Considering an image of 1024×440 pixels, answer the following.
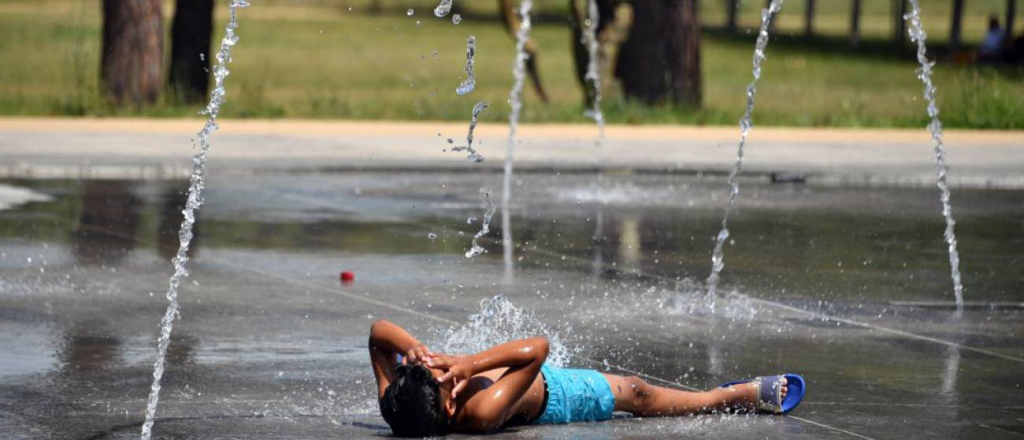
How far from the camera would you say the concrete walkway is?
18922 millimetres

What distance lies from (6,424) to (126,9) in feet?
59.1

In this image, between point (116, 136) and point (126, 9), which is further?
point (126, 9)

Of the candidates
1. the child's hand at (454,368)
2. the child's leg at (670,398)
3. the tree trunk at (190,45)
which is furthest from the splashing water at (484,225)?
the tree trunk at (190,45)

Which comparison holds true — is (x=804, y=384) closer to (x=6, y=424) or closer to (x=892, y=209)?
(x=6, y=424)

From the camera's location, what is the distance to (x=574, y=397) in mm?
7766

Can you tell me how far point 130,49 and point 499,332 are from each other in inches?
640

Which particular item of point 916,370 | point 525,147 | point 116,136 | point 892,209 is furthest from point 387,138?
point 916,370

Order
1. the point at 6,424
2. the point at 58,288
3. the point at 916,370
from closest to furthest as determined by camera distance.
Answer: the point at 6,424 → the point at 916,370 → the point at 58,288

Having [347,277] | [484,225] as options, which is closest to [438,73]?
[484,225]

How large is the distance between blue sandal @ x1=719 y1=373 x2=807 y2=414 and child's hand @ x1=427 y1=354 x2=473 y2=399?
134cm

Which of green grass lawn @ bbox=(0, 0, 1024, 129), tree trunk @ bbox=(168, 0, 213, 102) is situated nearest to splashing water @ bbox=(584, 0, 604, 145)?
green grass lawn @ bbox=(0, 0, 1024, 129)

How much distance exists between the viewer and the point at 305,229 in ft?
46.9

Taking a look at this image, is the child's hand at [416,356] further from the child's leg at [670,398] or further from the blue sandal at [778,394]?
the blue sandal at [778,394]

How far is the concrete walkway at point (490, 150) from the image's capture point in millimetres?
18922
